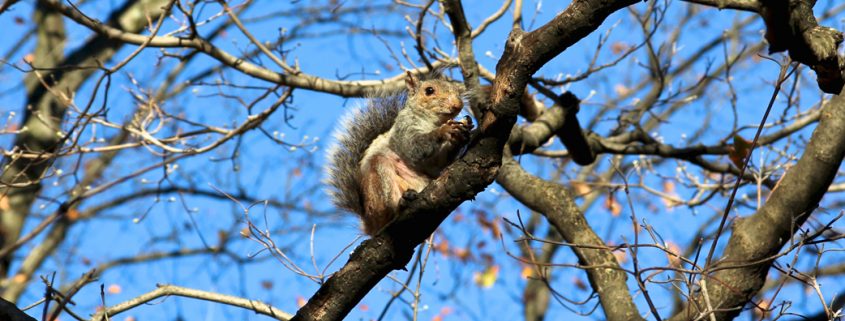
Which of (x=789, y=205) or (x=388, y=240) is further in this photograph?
(x=789, y=205)

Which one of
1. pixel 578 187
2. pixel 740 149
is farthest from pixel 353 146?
pixel 578 187

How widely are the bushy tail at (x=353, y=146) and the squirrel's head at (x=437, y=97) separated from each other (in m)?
0.15

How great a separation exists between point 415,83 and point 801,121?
255cm

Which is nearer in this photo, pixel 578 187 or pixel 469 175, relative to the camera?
pixel 469 175

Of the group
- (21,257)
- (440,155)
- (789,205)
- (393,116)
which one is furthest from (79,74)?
(789,205)

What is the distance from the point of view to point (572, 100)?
493cm

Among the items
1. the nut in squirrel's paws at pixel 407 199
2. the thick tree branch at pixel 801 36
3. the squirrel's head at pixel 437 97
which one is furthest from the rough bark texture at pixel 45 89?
the thick tree branch at pixel 801 36

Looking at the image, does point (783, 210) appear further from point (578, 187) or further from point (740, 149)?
point (578, 187)

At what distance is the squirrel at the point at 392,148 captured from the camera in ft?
12.3

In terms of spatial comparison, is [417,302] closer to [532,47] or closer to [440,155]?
[440,155]

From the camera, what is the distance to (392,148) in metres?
3.97

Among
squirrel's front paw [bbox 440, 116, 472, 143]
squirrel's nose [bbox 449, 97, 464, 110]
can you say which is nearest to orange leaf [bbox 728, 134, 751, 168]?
squirrel's nose [bbox 449, 97, 464, 110]

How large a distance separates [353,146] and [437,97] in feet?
1.51

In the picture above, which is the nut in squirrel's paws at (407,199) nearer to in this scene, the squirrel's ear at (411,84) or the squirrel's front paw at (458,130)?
the squirrel's front paw at (458,130)
